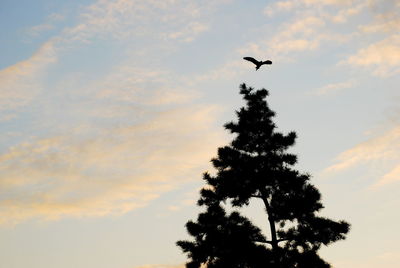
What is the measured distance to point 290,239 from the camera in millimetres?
27906

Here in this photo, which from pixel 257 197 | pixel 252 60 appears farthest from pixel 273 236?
pixel 252 60

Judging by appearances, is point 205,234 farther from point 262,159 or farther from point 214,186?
point 262,159

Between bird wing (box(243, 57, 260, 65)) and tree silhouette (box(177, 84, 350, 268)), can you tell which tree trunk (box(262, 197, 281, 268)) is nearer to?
tree silhouette (box(177, 84, 350, 268))

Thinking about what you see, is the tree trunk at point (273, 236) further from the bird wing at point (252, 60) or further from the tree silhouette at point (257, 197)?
the bird wing at point (252, 60)

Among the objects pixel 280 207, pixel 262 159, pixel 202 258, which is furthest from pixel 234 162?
pixel 202 258

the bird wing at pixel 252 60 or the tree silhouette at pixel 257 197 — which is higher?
the bird wing at pixel 252 60

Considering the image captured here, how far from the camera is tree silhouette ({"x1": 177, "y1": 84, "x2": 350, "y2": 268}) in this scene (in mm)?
27562

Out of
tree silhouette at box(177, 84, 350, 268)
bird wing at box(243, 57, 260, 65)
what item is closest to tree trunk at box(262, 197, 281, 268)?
tree silhouette at box(177, 84, 350, 268)

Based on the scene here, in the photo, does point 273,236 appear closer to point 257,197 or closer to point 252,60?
point 257,197

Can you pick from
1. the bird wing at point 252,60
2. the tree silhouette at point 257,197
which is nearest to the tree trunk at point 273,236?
the tree silhouette at point 257,197

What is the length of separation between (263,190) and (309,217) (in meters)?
3.00

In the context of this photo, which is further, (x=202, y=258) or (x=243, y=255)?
(x=202, y=258)

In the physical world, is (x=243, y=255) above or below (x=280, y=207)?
below

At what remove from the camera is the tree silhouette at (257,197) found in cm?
2756
